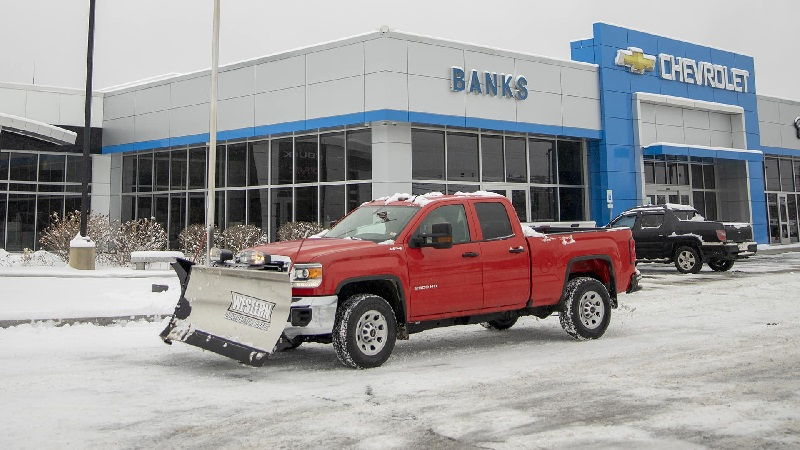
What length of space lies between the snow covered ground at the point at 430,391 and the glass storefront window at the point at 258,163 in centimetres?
1604

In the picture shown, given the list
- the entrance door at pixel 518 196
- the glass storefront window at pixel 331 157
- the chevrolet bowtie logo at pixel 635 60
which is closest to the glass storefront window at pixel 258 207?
the glass storefront window at pixel 331 157

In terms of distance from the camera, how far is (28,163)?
30562 millimetres

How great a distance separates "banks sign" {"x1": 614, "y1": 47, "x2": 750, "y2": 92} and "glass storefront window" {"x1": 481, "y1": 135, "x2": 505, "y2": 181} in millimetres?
7456

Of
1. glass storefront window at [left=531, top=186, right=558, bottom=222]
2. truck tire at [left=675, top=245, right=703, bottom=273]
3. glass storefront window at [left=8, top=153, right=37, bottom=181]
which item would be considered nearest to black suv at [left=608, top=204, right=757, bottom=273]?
truck tire at [left=675, top=245, right=703, bottom=273]

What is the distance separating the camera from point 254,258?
7.54 meters

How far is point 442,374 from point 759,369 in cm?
327

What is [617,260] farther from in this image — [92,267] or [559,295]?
[92,267]

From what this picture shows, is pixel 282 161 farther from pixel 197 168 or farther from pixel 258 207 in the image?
pixel 197 168

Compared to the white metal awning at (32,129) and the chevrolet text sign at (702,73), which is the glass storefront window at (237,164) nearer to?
the white metal awning at (32,129)

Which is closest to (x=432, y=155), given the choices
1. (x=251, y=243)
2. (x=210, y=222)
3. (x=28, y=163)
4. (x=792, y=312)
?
(x=251, y=243)

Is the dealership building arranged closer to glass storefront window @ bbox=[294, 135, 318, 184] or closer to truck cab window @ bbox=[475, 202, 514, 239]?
glass storefront window @ bbox=[294, 135, 318, 184]

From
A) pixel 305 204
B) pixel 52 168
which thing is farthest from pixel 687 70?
pixel 52 168

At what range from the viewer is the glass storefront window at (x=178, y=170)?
29422 millimetres

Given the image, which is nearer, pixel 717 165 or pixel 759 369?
pixel 759 369
